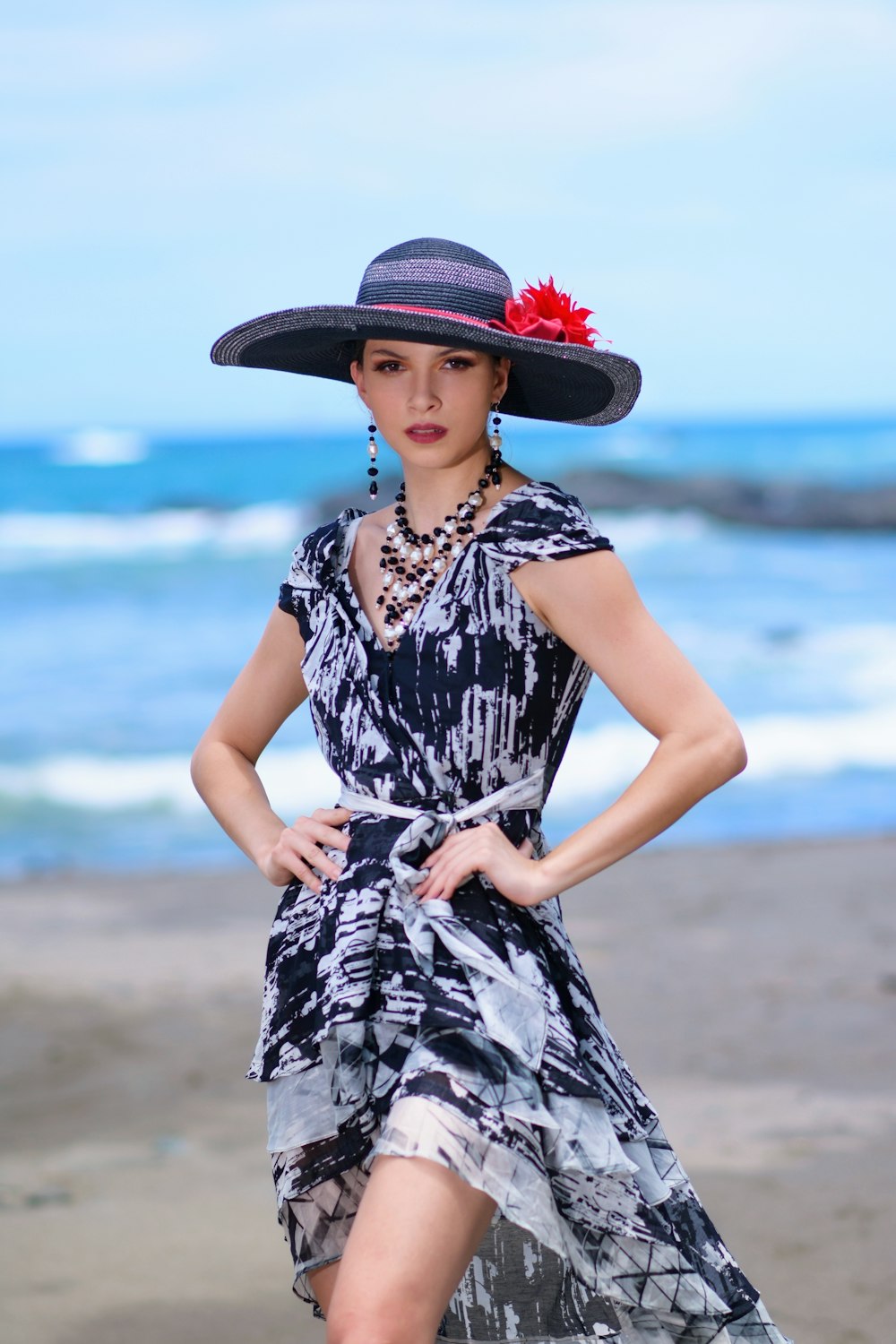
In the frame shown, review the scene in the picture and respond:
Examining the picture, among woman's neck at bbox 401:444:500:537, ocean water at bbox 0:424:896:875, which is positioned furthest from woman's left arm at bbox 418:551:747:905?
ocean water at bbox 0:424:896:875

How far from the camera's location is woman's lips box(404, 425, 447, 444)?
2484 mm

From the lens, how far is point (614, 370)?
250 cm

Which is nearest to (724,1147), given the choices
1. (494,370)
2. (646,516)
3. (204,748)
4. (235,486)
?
(204,748)

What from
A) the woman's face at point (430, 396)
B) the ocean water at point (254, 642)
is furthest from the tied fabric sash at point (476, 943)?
the ocean water at point (254, 642)

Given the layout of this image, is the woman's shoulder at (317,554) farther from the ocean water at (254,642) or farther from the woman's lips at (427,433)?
the ocean water at (254,642)

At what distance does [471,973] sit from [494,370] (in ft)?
2.94

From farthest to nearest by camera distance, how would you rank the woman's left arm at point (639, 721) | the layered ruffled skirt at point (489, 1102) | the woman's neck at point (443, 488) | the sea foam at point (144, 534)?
the sea foam at point (144, 534), the woman's neck at point (443, 488), the woman's left arm at point (639, 721), the layered ruffled skirt at point (489, 1102)

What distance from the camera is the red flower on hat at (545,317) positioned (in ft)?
8.07

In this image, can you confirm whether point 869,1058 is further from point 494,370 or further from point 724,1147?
point 494,370

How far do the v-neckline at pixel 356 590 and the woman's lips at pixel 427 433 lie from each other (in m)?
0.13

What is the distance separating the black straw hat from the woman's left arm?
0.32 metres

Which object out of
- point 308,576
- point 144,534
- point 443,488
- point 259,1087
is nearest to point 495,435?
point 443,488

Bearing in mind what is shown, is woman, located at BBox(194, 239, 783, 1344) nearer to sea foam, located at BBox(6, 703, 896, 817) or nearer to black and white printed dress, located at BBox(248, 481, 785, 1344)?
black and white printed dress, located at BBox(248, 481, 785, 1344)

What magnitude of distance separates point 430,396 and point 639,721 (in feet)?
1.85
